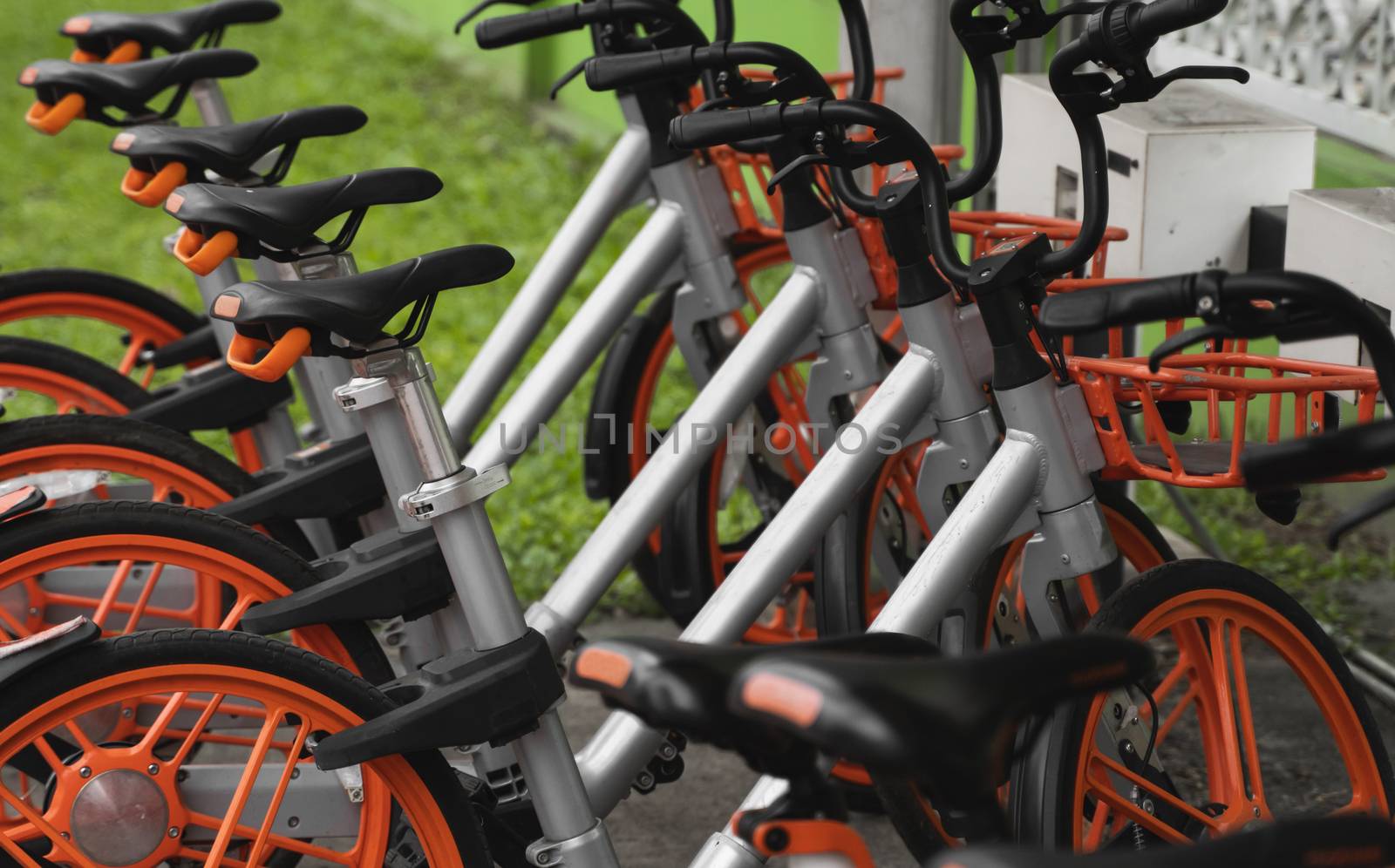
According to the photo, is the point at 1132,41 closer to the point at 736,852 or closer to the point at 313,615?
the point at 736,852

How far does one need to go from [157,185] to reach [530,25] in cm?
65

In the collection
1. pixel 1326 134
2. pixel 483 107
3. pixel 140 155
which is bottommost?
pixel 483 107

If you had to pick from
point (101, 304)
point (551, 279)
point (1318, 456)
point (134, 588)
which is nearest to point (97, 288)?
point (101, 304)

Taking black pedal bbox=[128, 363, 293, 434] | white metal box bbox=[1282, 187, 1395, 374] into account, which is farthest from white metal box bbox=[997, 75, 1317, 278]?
black pedal bbox=[128, 363, 293, 434]

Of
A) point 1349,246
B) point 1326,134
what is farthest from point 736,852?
point 1326,134

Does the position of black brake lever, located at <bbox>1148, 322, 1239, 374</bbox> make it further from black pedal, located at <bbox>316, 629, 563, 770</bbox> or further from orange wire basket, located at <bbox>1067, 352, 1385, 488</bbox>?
black pedal, located at <bbox>316, 629, 563, 770</bbox>

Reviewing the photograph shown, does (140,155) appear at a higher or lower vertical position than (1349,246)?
higher

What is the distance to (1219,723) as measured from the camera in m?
1.92

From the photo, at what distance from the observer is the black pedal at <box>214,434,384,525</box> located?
2256mm

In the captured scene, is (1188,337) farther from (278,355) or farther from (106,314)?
(106,314)

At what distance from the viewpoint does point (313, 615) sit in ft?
6.53

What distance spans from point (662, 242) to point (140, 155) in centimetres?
84

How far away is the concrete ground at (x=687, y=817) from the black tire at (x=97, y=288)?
3.62 feet

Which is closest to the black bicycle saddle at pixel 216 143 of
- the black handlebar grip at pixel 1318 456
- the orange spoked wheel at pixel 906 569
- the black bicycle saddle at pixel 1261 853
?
the orange spoked wheel at pixel 906 569
